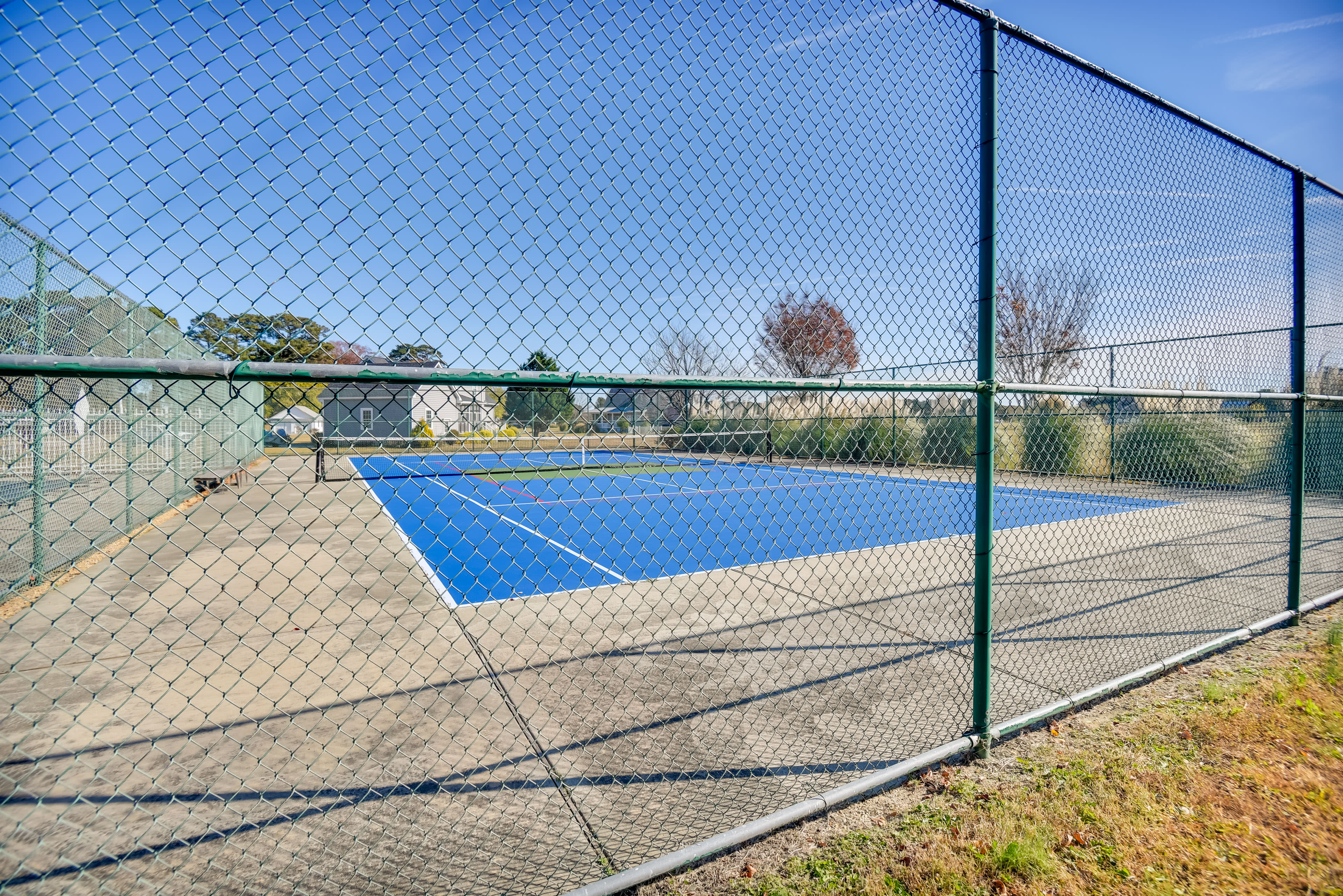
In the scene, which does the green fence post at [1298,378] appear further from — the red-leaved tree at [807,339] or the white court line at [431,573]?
the white court line at [431,573]

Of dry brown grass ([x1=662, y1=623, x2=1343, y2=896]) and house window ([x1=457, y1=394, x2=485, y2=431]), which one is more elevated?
house window ([x1=457, y1=394, x2=485, y2=431])

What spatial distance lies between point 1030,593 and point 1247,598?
1.67 m

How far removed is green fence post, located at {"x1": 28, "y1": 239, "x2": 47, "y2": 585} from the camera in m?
4.76

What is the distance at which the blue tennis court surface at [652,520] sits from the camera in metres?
6.82

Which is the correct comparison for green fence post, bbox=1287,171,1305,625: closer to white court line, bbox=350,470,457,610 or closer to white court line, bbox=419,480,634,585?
white court line, bbox=419,480,634,585

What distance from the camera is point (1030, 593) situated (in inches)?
223

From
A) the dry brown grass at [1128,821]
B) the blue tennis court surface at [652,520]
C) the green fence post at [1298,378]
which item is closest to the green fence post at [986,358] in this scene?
the dry brown grass at [1128,821]

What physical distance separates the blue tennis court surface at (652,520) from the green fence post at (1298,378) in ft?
7.32

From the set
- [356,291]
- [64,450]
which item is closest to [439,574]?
[64,450]

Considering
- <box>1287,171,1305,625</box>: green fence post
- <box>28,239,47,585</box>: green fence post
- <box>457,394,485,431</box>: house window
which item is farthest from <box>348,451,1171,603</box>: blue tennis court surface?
<box>28,239,47,585</box>: green fence post

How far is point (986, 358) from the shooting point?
279cm

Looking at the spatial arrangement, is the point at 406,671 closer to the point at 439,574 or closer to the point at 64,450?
the point at 439,574

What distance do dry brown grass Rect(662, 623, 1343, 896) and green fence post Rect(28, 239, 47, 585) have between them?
5655 mm

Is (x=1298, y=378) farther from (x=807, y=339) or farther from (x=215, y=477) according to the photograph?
(x=215, y=477)
